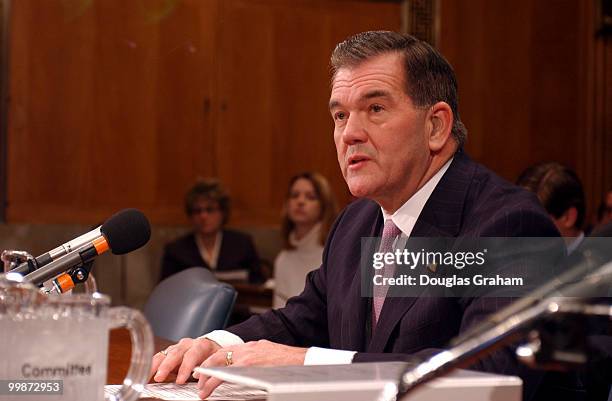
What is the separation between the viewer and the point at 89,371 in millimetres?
1054

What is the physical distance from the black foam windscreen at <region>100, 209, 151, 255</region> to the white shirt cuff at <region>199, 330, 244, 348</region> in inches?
10.4

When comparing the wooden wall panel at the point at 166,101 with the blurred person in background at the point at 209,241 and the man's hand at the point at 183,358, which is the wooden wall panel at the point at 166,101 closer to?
the blurred person in background at the point at 209,241

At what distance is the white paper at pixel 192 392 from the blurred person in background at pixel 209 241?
15.3 feet

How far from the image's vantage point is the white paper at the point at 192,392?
4.35ft

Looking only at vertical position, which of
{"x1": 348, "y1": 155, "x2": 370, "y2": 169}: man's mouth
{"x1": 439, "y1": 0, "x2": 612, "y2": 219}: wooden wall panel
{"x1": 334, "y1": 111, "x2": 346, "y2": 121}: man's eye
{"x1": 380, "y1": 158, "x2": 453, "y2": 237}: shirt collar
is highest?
{"x1": 439, "y1": 0, "x2": 612, "y2": 219}: wooden wall panel

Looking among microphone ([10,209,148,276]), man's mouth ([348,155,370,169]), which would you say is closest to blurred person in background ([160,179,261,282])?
man's mouth ([348,155,370,169])

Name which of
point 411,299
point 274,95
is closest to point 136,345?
point 411,299

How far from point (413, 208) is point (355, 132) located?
0.20 m

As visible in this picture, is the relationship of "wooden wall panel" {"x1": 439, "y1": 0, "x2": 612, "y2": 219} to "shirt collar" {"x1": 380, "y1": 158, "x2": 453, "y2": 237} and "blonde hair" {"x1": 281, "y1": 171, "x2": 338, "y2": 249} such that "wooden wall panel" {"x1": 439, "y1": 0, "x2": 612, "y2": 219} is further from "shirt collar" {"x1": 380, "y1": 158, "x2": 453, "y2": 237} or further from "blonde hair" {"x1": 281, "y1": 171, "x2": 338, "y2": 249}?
"shirt collar" {"x1": 380, "y1": 158, "x2": 453, "y2": 237}

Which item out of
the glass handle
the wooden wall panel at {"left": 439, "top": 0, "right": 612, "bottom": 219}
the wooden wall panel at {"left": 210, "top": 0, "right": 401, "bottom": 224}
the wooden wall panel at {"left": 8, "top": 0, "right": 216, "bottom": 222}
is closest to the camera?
the glass handle

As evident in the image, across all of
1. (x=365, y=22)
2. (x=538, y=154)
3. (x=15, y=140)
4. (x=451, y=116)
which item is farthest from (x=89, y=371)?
(x=538, y=154)

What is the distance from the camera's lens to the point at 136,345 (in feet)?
3.34

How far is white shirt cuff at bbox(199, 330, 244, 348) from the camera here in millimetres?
1764

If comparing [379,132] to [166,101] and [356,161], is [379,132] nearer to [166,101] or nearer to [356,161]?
[356,161]
